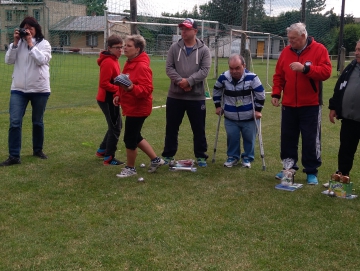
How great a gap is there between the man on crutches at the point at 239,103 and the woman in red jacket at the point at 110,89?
1.40 m

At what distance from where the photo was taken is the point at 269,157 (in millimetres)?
6945

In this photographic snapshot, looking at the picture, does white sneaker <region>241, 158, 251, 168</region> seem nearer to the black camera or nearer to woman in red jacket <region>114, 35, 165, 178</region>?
woman in red jacket <region>114, 35, 165, 178</region>

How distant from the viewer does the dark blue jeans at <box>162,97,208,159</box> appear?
6199 mm

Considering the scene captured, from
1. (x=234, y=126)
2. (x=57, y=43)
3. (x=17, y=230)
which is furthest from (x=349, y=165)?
(x=57, y=43)

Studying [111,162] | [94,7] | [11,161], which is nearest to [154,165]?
[111,162]

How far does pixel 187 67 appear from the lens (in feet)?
19.9

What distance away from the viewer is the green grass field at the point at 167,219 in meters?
3.56

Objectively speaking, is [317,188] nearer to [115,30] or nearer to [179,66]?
[179,66]

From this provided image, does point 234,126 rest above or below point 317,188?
above

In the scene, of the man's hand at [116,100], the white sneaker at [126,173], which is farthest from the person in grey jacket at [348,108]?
the man's hand at [116,100]

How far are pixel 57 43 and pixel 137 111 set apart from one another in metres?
12.2

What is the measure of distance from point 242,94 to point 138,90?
1591mm

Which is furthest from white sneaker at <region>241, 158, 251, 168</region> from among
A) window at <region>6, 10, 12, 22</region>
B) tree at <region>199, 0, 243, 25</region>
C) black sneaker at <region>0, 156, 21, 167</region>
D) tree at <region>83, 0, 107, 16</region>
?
tree at <region>199, 0, 243, 25</region>

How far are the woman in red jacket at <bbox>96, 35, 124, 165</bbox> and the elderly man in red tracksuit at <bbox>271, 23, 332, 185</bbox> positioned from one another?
6.85 feet
